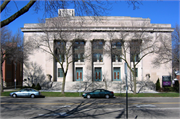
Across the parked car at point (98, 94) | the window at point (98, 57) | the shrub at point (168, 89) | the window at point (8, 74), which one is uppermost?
the window at point (98, 57)

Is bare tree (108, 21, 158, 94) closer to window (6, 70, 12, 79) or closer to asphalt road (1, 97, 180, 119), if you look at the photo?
asphalt road (1, 97, 180, 119)

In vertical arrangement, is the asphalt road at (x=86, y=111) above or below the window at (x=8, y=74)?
below

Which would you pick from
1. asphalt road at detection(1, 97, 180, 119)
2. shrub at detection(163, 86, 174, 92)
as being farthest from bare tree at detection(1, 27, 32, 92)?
shrub at detection(163, 86, 174, 92)

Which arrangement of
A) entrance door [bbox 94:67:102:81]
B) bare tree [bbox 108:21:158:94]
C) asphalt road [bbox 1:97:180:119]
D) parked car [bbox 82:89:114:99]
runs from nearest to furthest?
asphalt road [bbox 1:97:180:119]
parked car [bbox 82:89:114:99]
bare tree [bbox 108:21:158:94]
entrance door [bbox 94:67:102:81]

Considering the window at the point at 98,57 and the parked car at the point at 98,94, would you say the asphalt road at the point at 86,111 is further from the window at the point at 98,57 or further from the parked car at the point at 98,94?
the window at the point at 98,57

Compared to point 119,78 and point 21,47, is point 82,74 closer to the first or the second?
point 119,78

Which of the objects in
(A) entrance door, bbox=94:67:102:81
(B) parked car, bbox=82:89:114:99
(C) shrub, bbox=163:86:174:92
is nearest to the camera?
(B) parked car, bbox=82:89:114:99

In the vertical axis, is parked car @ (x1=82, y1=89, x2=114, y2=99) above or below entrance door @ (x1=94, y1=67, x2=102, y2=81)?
below

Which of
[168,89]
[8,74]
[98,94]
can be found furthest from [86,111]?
[8,74]

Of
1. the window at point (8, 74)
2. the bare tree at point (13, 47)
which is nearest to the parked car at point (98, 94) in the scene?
the bare tree at point (13, 47)

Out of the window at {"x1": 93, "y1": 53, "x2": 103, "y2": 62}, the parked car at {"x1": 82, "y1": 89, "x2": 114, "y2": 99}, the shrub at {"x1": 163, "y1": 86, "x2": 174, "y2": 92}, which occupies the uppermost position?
the window at {"x1": 93, "y1": 53, "x2": 103, "y2": 62}

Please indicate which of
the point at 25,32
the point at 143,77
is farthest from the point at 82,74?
Result: the point at 25,32

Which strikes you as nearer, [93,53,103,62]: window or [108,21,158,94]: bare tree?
[108,21,158,94]: bare tree

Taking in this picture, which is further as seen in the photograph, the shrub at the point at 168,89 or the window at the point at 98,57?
the window at the point at 98,57
